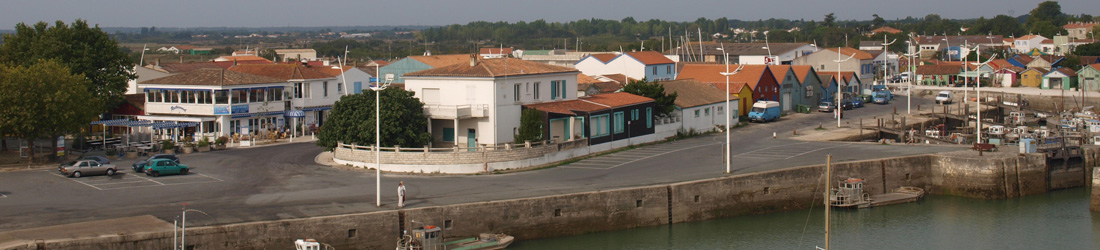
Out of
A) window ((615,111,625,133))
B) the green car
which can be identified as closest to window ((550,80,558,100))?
window ((615,111,625,133))

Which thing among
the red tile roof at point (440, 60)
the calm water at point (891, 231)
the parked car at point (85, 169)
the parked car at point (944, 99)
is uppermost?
the red tile roof at point (440, 60)

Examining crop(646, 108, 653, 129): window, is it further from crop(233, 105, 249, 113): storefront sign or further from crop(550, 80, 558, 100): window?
crop(233, 105, 249, 113): storefront sign

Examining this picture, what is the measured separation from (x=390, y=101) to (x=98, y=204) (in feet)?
43.0

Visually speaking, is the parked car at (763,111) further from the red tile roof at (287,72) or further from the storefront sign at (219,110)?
the storefront sign at (219,110)

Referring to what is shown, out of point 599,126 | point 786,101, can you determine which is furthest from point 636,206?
point 786,101

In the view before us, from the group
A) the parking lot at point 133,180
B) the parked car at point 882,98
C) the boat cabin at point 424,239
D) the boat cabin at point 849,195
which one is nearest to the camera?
the boat cabin at point 424,239

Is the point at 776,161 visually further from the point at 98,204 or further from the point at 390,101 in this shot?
the point at 98,204

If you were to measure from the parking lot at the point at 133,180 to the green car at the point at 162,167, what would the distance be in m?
0.23

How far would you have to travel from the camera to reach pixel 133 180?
38.7 meters

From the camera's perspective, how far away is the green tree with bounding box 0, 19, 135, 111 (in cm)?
5581

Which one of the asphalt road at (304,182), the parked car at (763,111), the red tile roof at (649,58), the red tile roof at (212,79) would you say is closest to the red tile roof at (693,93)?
the parked car at (763,111)

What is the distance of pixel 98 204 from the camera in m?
32.8

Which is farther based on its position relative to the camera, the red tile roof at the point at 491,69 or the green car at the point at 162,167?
the red tile roof at the point at 491,69

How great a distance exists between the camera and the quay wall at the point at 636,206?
1157 inches
